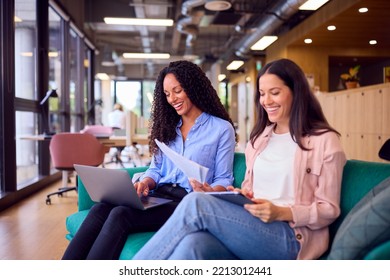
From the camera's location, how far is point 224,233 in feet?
4.45

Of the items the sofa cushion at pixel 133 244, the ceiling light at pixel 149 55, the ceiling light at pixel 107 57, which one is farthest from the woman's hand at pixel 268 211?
the ceiling light at pixel 107 57

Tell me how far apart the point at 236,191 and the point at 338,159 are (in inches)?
14.5

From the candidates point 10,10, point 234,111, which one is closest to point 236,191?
point 10,10

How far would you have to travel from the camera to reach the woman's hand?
1.31 m

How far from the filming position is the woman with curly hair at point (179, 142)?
1716 millimetres

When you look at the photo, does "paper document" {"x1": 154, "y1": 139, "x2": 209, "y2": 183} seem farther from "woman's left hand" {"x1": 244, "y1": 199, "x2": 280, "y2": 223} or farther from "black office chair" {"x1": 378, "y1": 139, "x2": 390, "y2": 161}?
"black office chair" {"x1": 378, "y1": 139, "x2": 390, "y2": 161}

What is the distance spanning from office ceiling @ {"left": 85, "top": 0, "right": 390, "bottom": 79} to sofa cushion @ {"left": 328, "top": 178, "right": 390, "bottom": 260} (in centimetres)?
494

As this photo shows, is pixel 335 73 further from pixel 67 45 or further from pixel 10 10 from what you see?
pixel 10 10

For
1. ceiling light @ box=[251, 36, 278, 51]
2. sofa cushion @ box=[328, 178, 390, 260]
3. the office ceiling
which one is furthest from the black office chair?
ceiling light @ box=[251, 36, 278, 51]

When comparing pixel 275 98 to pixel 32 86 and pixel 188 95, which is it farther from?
pixel 32 86

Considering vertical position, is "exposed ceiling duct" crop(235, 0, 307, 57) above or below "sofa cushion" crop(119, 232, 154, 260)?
above

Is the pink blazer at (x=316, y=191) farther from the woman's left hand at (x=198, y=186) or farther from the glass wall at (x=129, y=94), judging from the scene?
the glass wall at (x=129, y=94)

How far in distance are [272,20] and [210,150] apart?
240 inches

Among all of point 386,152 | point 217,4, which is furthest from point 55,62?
point 386,152
